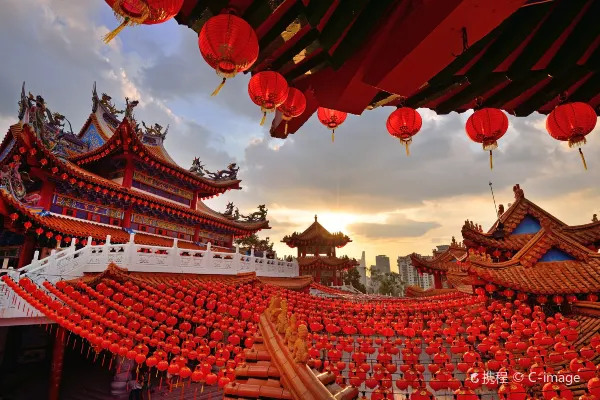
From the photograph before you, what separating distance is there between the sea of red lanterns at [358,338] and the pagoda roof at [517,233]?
294 centimetres

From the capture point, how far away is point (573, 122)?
3.18 meters

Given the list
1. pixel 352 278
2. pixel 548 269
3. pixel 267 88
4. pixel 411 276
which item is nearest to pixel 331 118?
pixel 267 88

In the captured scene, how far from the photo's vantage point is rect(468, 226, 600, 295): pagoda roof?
5699 millimetres

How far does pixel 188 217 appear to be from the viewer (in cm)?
1543

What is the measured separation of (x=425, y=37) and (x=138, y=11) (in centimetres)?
190

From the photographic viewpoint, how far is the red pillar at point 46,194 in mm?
10566

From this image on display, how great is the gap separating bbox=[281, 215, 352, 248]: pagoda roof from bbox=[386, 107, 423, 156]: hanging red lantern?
23960 millimetres

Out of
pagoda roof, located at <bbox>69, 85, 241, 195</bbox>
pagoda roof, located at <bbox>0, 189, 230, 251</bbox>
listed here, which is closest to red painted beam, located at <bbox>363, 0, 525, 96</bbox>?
pagoda roof, located at <bbox>0, 189, 230, 251</bbox>

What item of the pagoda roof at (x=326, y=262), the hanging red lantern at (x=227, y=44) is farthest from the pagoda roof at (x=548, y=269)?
the pagoda roof at (x=326, y=262)

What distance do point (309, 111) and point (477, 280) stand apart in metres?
5.29

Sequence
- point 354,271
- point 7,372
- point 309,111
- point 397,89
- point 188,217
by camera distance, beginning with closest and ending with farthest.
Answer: point 397,89, point 309,111, point 7,372, point 188,217, point 354,271

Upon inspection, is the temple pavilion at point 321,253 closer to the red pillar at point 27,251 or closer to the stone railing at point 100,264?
the stone railing at point 100,264

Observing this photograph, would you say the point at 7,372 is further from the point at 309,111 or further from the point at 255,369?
the point at 309,111

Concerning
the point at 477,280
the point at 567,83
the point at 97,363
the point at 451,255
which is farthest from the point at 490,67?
the point at 451,255
